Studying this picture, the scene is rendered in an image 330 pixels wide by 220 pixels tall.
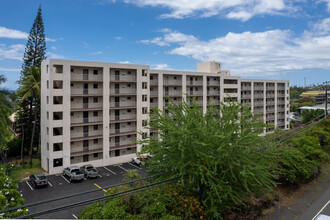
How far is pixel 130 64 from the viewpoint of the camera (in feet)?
112

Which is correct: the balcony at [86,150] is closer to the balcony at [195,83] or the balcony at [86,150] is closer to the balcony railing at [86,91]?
the balcony railing at [86,91]

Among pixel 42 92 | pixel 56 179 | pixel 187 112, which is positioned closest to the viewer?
pixel 187 112

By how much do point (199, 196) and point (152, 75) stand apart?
1166 inches

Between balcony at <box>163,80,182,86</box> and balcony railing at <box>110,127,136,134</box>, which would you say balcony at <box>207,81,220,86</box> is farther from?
balcony railing at <box>110,127,136,134</box>

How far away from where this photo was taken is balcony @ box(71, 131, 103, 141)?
101 ft

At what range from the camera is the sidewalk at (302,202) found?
44.5 ft

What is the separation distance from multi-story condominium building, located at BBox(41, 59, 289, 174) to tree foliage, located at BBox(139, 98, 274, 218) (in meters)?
14.4

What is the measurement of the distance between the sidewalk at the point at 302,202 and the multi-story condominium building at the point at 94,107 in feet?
38.1

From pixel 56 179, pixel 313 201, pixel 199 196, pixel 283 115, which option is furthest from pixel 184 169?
pixel 283 115

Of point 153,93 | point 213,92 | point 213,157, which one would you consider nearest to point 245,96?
point 213,92

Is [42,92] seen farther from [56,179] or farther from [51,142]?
[56,179]

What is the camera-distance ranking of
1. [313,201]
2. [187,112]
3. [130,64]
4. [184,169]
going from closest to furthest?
1. [184,169]
2. [187,112]
3. [313,201]
4. [130,64]

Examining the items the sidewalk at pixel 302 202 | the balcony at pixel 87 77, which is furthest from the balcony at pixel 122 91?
the sidewalk at pixel 302 202

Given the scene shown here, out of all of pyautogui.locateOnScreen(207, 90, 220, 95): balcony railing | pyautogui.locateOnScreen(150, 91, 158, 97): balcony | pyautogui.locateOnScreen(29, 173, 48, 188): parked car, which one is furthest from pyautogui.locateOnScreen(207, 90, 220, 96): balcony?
pyautogui.locateOnScreen(29, 173, 48, 188): parked car
